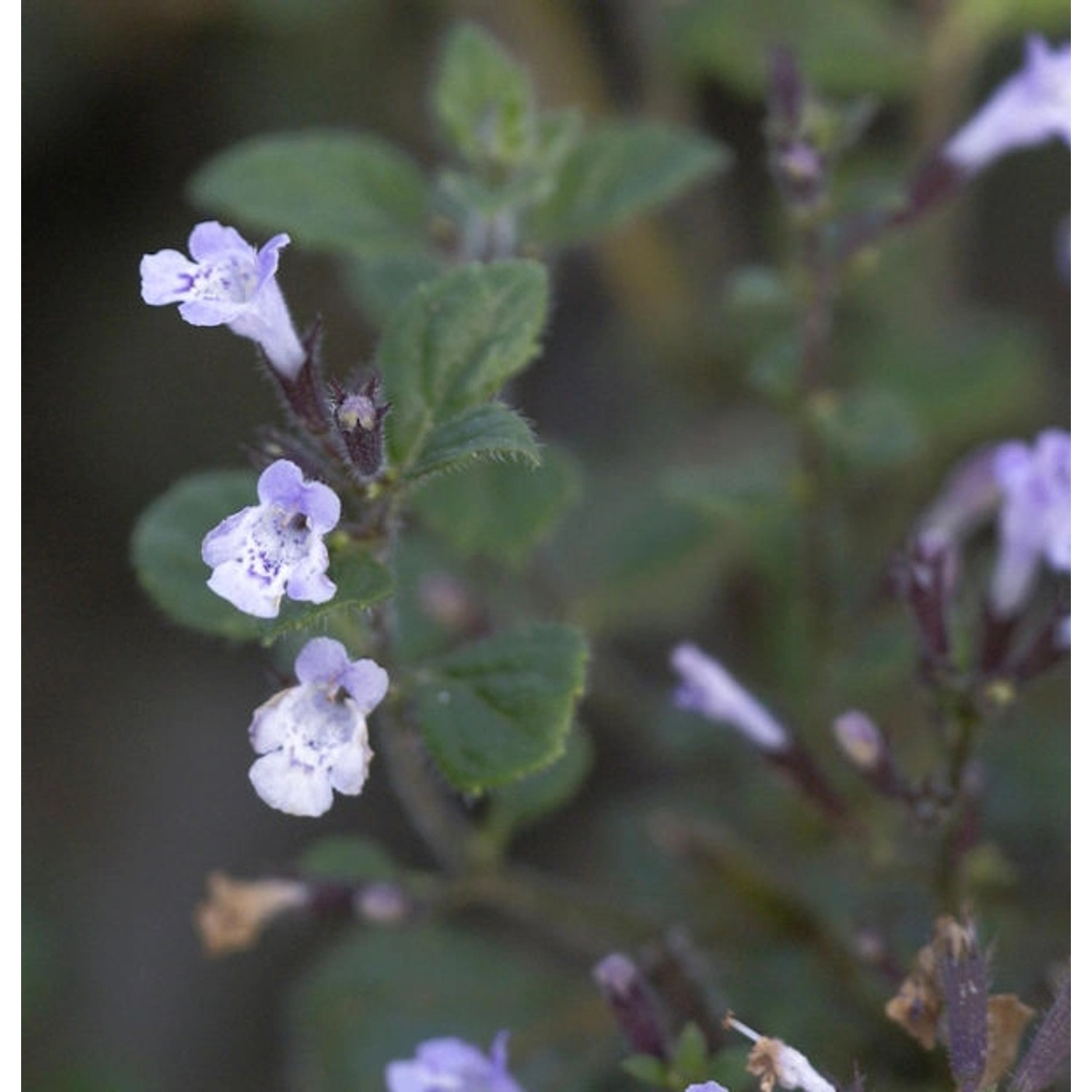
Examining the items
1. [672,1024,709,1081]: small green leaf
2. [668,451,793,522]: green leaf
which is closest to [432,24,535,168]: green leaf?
[668,451,793,522]: green leaf

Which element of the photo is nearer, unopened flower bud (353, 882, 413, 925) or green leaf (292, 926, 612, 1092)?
unopened flower bud (353, 882, 413, 925)

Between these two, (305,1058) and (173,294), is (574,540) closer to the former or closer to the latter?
(305,1058)

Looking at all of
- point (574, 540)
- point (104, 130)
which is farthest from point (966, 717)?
point (104, 130)

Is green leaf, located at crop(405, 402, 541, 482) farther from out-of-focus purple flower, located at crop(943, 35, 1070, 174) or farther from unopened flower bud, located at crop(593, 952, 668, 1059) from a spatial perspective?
out-of-focus purple flower, located at crop(943, 35, 1070, 174)

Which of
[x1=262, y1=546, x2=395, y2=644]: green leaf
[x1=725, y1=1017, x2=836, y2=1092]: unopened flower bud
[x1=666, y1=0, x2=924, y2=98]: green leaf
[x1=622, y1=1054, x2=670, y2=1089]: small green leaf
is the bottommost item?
[x1=622, y1=1054, x2=670, y2=1089]: small green leaf

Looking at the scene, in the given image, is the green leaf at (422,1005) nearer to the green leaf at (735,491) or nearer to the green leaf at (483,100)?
the green leaf at (735,491)

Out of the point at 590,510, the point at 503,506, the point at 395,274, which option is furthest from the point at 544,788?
the point at 590,510

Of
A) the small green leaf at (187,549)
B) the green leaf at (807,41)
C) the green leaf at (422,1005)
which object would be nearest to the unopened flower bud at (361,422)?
the small green leaf at (187,549)
